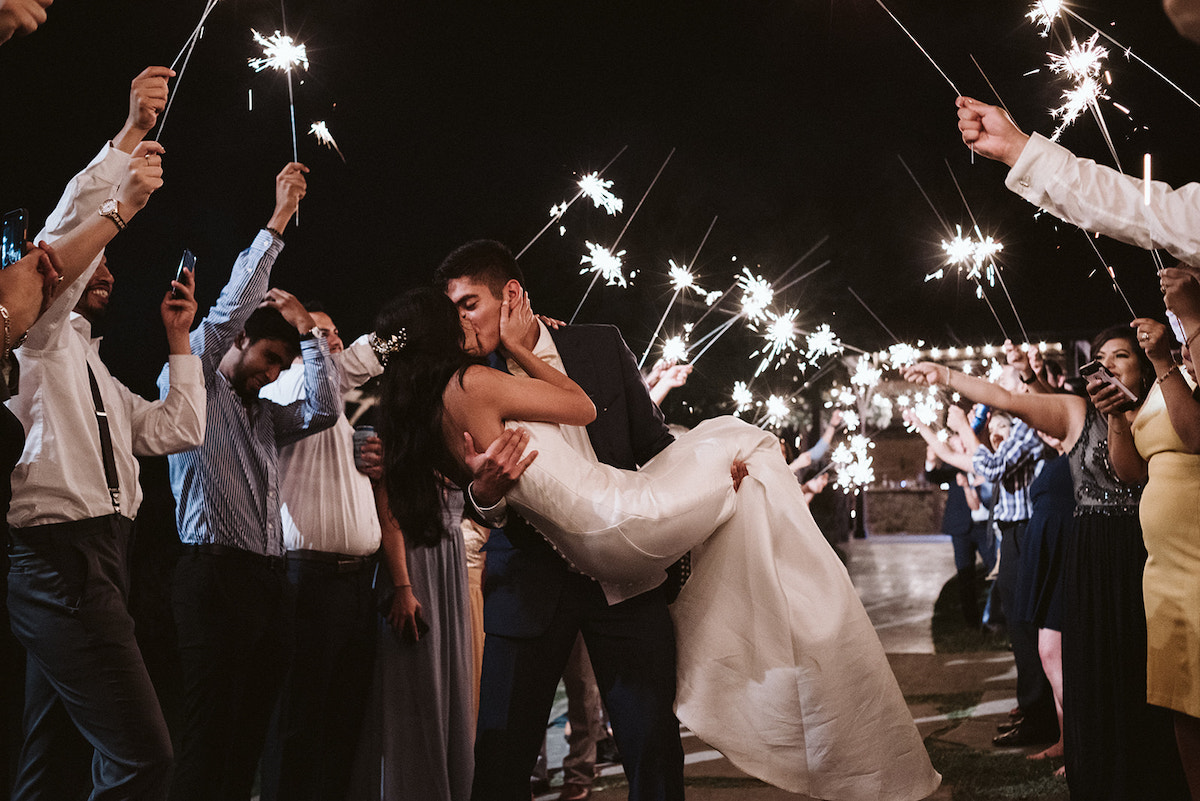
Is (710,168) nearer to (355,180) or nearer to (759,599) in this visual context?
(355,180)

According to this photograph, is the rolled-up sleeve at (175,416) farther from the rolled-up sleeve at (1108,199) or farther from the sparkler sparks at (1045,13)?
the sparkler sparks at (1045,13)

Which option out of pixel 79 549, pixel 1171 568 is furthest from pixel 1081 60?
pixel 79 549

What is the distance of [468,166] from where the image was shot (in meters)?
8.41

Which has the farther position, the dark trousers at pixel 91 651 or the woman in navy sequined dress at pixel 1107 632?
the woman in navy sequined dress at pixel 1107 632

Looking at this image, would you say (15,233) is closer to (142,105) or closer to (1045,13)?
(142,105)

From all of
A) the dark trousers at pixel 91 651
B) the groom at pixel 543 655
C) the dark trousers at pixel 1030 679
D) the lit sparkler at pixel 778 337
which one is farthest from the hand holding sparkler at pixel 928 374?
the lit sparkler at pixel 778 337

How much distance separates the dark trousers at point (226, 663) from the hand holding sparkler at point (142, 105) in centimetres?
158

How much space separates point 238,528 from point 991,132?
3041 millimetres

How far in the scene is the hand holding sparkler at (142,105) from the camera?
2752 millimetres

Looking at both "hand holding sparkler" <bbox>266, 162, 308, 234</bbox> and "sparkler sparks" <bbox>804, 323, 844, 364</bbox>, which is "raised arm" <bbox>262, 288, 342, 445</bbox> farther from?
"sparkler sparks" <bbox>804, 323, 844, 364</bbox>

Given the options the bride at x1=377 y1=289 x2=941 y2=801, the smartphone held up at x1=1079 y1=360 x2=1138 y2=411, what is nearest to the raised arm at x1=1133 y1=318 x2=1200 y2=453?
the smartphone held up at x1=1079 y1=360 x2=1138 y2=411

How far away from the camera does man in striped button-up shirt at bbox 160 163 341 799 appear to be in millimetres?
3291

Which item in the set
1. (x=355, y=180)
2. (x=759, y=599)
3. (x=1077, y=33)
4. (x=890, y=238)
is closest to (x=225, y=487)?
(x=759, y=599)

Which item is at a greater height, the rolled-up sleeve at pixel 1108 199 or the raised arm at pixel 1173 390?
the rolled-up sleeve at pixel 1108 199
